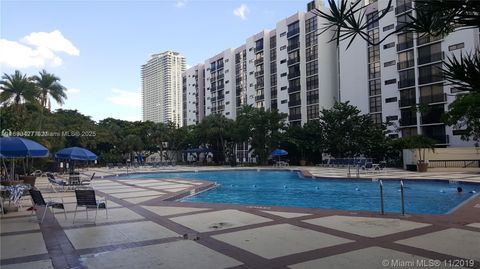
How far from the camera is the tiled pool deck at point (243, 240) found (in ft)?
20.2

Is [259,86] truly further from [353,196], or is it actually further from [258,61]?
[353,196]

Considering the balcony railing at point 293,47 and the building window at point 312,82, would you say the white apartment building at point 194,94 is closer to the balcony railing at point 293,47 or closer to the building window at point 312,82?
the balcony railing at point 293,47

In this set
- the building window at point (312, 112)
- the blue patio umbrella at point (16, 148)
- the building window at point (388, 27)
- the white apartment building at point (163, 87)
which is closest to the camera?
the blue patio umbrella at point (16, 148)

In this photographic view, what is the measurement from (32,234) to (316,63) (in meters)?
54.7

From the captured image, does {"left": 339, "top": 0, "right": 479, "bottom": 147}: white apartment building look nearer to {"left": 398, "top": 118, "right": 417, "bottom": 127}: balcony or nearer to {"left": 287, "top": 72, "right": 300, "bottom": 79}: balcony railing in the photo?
{"left": 398, "top": 118, "right": 417, "bottom": 127}: balcony

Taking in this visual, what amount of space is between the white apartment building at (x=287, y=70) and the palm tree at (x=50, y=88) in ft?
107

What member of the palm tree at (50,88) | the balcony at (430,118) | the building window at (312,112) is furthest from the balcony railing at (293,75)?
the palm tree at (50,88)

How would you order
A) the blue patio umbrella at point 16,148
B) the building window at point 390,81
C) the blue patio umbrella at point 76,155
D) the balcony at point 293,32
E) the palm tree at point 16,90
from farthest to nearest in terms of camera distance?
the balcony at point 293,32
the building window at point 390,81
the palm tree at point 16,90
the blue patio umbrella at point 76,155
the blue patio umbrella at point 16,148

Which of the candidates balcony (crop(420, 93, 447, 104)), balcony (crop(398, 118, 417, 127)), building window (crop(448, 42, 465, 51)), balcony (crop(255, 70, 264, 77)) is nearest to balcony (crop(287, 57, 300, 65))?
balcony (crop(255, 70, 264, 77))

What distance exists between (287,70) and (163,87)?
308 ft

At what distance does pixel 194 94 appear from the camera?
101875mm

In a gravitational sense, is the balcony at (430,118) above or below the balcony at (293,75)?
below

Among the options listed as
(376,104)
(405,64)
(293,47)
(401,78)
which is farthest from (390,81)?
(293,47)

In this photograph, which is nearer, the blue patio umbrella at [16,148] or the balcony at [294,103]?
the blue patio umbrella at [16,148]
